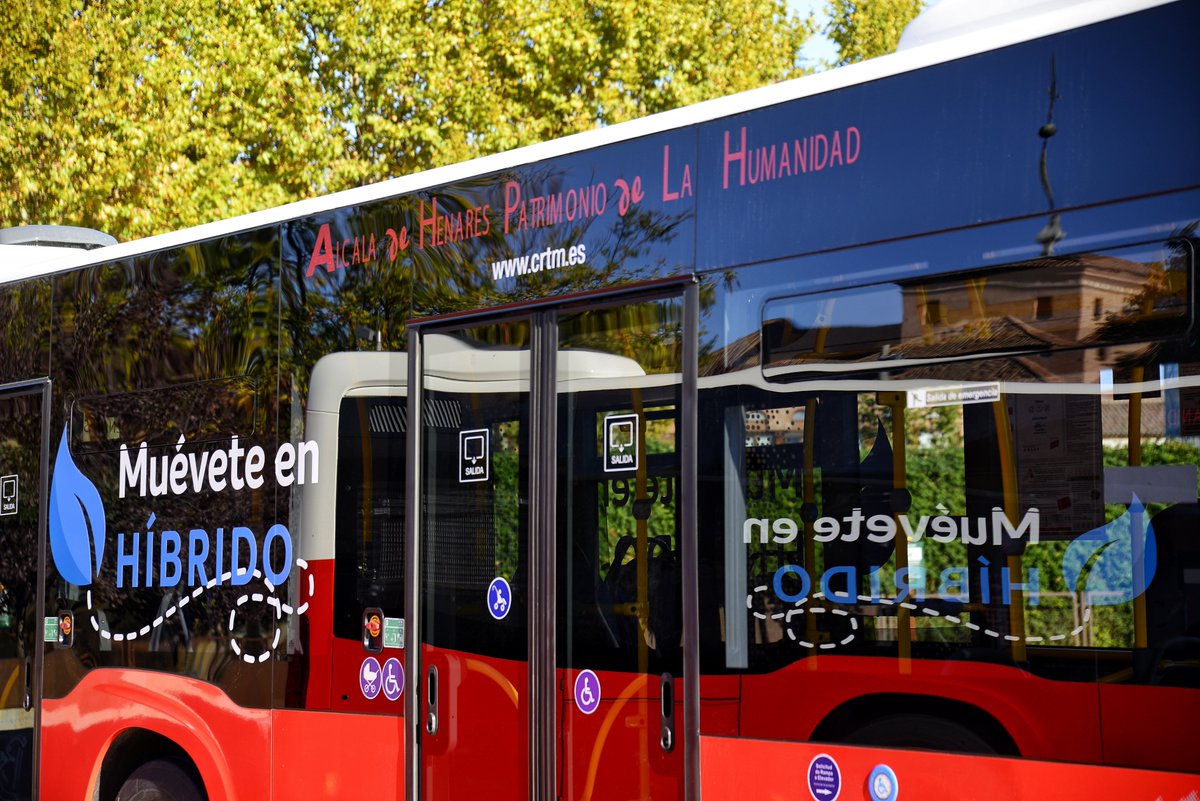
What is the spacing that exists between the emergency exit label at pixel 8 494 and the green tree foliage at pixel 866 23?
24.8 m

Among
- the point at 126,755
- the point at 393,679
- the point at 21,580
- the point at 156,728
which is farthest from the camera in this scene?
the point at 21,580

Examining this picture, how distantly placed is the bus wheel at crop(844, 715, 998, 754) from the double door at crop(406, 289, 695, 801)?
67cm

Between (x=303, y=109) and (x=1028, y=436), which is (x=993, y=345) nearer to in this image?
(x=1028, y=436)

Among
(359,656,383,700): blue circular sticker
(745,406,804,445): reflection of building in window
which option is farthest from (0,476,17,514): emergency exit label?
(745,406,804,445): reflection of building in window

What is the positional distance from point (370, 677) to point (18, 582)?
8.73 feet

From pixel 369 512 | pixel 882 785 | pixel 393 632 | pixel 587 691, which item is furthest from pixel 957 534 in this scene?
pixel 369 512

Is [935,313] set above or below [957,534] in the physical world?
above

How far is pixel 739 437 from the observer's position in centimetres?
444

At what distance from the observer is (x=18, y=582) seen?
7066mm

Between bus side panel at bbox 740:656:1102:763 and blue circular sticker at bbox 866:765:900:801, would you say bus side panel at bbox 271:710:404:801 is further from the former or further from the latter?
blue circular sticker at bbox 866:765:900:801

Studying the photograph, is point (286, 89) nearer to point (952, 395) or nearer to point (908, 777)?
point (952, 395)

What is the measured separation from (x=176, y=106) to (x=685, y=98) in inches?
265

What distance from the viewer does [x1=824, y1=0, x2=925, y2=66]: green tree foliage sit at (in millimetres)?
29594

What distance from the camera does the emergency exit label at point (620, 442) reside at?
15.7 feet
